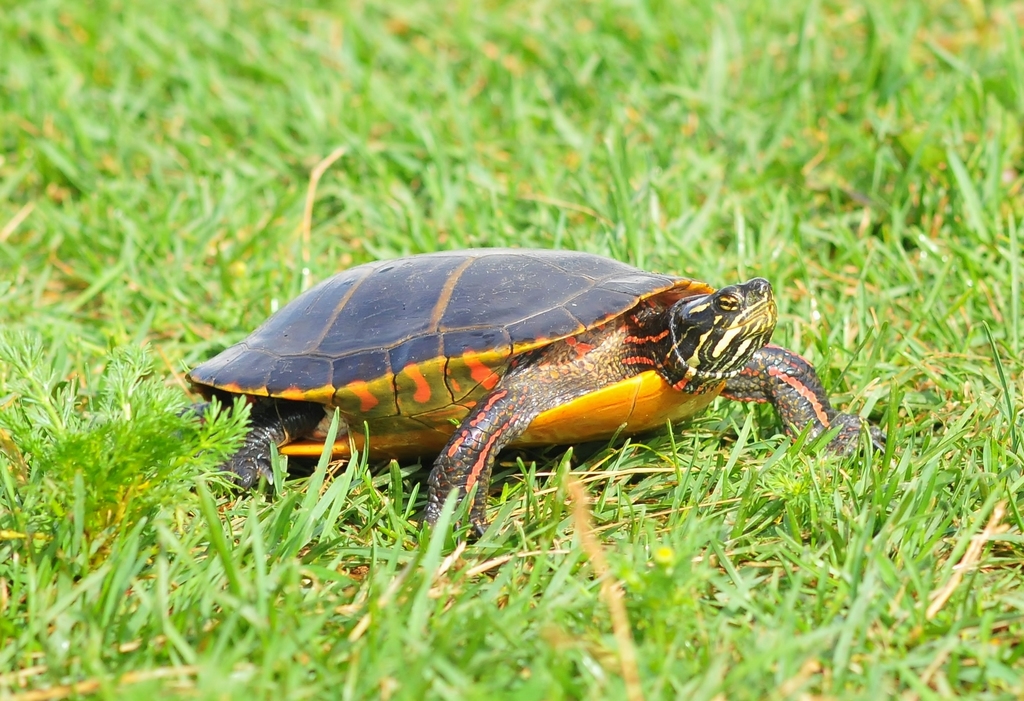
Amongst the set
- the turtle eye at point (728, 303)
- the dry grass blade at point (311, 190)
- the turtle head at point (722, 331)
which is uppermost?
the dry grass blade at point (311, 190)

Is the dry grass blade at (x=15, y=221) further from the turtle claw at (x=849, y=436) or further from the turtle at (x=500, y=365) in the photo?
the turtle claw at (x=849, y=436)

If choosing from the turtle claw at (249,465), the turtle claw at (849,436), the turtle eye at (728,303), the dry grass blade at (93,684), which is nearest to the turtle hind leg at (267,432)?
the turtle claw at (249,465)

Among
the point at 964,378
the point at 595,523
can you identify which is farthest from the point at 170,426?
the point at 964,378

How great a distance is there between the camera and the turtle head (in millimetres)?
3369

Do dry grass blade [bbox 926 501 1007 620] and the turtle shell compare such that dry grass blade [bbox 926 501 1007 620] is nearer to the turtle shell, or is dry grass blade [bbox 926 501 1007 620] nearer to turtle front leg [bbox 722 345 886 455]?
turtle front leg [bbox 722 345 886 455]

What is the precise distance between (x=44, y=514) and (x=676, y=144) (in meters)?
4.04

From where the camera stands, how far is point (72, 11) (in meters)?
7.15

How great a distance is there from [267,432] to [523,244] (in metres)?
1.78

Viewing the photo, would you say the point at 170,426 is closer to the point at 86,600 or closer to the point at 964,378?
the point at 86,600

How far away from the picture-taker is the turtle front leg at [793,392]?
11.6ft

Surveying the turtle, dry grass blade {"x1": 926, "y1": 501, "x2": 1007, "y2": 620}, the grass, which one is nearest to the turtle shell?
the turtle

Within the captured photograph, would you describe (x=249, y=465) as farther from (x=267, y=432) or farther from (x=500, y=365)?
(x=500, y=365)

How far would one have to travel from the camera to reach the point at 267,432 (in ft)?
12.0

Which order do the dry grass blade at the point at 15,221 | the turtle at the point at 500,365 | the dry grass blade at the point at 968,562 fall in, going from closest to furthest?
the dry grass blade at the point at 968,562, the turtle at the point at 500,365, the dry grass blade at the point at 15,221
